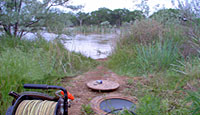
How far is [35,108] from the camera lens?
1817mm

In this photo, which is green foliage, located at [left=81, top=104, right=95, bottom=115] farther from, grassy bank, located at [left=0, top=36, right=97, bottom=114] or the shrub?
the shrub

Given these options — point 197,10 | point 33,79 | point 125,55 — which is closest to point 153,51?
point 125,55

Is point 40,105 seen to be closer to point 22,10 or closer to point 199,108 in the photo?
point 199,108

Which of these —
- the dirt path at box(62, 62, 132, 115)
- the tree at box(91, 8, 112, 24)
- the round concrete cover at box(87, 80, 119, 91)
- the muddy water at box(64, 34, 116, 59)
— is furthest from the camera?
the tree at box(91, 8, 112, 24)

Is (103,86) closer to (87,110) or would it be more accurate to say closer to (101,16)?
Answer: (87,110)

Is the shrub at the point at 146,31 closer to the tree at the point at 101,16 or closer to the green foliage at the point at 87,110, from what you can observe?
Answer: the green foliage at the point at 87,110

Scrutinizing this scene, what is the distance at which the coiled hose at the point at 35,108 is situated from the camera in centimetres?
177

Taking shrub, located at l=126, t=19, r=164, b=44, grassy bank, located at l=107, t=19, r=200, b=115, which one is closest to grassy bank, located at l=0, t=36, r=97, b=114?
grassy bank, located at l=107, t=19, r=200, b=115

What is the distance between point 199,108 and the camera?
77.7 inches

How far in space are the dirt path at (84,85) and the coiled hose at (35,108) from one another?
963mm

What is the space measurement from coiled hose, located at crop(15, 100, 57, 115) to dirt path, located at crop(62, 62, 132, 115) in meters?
0.96

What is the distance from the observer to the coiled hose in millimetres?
1771

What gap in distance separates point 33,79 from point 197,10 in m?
2.55

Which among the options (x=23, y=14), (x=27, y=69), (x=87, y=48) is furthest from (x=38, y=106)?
(x=87, y=48)
